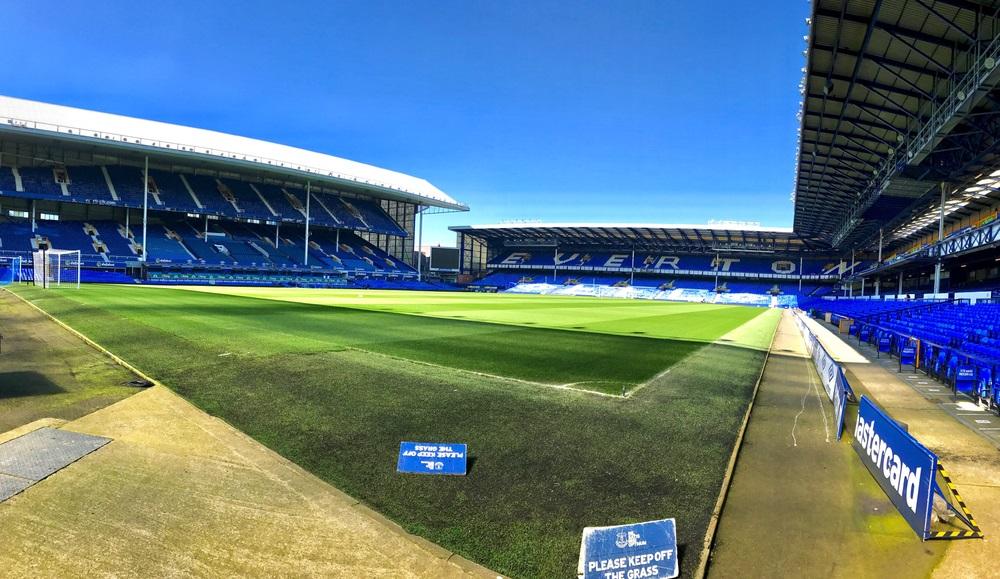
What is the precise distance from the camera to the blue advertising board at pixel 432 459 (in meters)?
5.31

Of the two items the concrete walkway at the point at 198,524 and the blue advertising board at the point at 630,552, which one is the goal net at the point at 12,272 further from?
the blue advertising board at the point at 630,552

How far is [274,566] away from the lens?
362 cm

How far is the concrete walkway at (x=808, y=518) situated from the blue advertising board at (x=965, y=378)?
14.5 ft

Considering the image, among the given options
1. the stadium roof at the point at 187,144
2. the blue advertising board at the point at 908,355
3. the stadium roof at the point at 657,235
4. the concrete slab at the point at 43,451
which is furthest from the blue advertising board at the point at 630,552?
the stadium roof at the point at 657,235

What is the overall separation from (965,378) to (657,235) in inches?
2960

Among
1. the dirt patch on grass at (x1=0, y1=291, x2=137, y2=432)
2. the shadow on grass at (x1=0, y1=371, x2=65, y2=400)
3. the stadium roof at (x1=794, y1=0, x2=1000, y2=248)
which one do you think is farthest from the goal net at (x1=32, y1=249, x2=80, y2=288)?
the stadium roof at (x1=794, y1=0, x2=1000, y2=248)

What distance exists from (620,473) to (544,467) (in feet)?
2.76

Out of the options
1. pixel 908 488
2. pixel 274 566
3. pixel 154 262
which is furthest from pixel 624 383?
pixel 154 262

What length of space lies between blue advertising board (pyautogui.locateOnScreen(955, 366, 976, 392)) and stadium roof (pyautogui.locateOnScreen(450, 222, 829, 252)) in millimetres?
67141

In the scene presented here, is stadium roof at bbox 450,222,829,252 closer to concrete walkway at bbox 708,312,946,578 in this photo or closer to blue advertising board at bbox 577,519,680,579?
concrete walkway at bbox 708,312,946,578

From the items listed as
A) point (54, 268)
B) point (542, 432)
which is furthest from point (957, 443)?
point (54, 268)

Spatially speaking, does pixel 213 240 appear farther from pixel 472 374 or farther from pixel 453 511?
pixel 453 511

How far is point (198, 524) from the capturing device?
4.11 metres

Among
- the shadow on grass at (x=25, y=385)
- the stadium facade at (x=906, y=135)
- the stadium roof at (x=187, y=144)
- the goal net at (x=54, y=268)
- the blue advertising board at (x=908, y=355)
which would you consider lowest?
the shadow on grass at (x=25, y=385)
